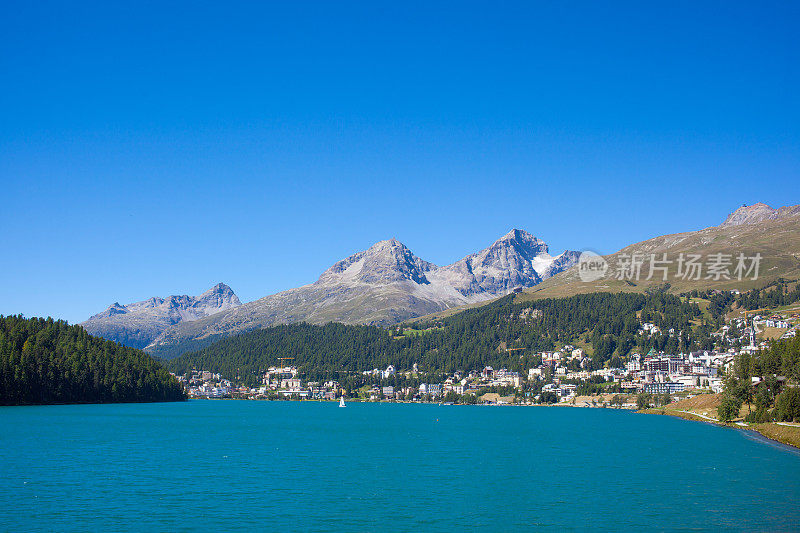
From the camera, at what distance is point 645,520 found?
42.9 m

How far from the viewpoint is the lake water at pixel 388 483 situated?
4247 cm

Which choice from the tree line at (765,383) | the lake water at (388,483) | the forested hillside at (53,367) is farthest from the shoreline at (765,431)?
the forested hillside at (53,367)

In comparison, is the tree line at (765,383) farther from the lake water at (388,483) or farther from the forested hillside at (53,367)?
the forested hillside at (53,367)

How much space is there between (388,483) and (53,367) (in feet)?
469

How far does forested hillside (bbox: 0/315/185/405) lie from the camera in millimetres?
158250

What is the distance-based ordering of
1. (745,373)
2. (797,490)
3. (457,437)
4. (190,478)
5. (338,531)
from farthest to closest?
(745,373) → (457,437) → (190,478) → (797,490) → (338,531)

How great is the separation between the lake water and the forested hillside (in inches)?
2448

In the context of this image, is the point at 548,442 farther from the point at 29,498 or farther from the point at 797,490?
the point at 29,498

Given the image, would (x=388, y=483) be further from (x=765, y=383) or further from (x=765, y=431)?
(x=765, y=383)

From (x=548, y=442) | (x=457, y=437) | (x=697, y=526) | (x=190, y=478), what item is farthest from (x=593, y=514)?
(x=457, y=437)

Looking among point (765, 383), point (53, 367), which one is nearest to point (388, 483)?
point (765, 383)

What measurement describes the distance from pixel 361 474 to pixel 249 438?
43.3m

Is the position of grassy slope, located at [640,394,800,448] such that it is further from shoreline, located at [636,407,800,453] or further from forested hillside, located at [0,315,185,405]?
forested hillside, located at [0,315,185,405]

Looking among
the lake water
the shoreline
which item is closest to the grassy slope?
the shoreline
